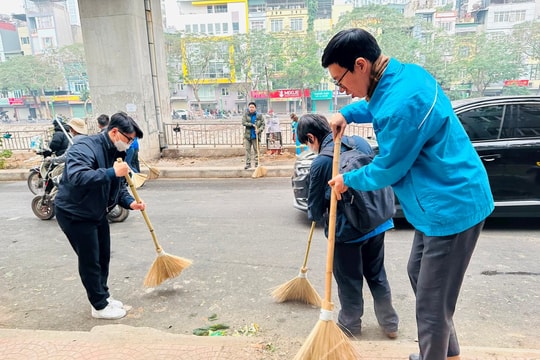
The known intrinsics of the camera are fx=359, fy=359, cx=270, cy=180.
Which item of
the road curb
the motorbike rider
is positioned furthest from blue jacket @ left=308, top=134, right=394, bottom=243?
the road curb

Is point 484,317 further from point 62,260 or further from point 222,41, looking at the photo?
point 222,41

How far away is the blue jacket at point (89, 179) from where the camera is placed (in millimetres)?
2508

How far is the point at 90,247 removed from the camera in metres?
2.79

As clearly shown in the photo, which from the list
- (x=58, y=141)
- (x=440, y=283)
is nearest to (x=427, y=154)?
(x=440, y=283)

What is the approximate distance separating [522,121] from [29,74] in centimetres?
4873

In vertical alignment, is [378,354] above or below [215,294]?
above

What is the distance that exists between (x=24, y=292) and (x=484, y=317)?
407 centimetres

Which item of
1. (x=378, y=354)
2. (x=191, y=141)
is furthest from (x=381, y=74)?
(x=191, y=141)

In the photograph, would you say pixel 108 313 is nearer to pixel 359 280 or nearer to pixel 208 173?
pixel 359 280

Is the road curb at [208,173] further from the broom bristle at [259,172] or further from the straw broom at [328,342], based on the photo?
the straw broom at [328,342]

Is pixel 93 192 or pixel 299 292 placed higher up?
pixel 93 192

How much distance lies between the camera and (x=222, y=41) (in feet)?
110

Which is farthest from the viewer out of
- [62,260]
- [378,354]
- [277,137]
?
[277,137]

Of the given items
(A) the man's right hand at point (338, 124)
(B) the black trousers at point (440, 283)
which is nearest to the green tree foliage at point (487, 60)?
(A) the man's right hand at point (338, 124)
